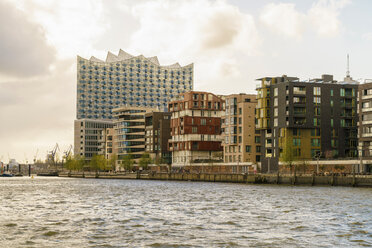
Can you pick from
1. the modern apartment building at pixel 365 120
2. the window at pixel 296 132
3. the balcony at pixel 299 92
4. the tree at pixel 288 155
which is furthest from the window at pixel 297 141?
the modern apartment building at pixel 365 120

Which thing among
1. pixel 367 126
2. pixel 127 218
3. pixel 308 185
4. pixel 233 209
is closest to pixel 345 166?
pixel 367 126

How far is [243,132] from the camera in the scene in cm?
19400

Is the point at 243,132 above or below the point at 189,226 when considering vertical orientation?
above

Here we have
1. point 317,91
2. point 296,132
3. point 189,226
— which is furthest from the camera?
point 317,91

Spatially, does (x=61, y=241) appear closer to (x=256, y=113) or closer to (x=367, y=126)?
(x=367, y=126)

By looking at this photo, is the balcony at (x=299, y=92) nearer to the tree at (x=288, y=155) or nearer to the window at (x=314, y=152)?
the window at (x=314, y=152)

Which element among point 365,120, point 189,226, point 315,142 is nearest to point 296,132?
point 315,142

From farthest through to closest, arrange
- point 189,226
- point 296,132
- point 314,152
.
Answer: point 314,152
point 296,132
point 189,226

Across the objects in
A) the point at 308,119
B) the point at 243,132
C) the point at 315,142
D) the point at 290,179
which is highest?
the point at 308,119

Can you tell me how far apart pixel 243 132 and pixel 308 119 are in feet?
95.7

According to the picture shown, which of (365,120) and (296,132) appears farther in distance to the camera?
(296,132)

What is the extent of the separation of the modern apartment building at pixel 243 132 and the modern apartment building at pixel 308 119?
1447 cm

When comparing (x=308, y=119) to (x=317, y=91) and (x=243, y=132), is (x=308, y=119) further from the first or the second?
(x=243, y=132)

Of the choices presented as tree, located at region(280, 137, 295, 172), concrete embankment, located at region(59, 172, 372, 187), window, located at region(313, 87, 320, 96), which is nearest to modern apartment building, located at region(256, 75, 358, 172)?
window, located at region(313, 87, 320, 96)
